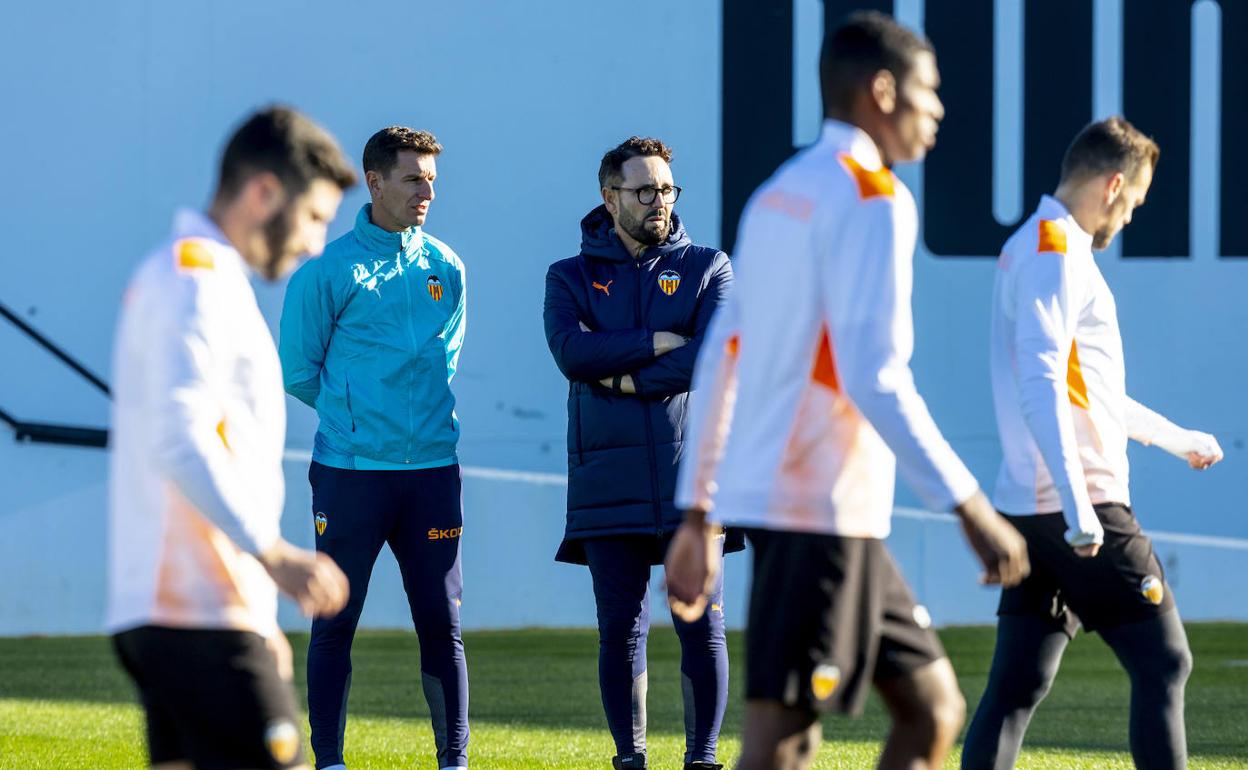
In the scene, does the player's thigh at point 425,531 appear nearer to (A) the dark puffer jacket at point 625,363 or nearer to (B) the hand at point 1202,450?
(A) the dark puffer jacket at point 625,363

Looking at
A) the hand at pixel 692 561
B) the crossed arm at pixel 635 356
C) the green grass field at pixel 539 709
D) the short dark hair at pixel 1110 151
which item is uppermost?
the short dark hair at pixel 1110 151

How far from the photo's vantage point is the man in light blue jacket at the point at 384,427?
5508mm

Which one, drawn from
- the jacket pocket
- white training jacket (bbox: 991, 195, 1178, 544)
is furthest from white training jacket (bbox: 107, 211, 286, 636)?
the jacket pocket

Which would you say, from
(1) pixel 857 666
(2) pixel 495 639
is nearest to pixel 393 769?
(1) pixel 857 666

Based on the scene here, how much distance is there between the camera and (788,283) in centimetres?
310

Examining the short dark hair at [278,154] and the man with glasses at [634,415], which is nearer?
the short dark hair at [278,154]

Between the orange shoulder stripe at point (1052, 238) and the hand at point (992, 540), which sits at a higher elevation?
the orange shoulder stripe at point (1052, 238)

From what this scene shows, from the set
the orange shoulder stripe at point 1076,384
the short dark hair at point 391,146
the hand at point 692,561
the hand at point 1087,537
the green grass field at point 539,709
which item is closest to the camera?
the hand at point 692,561

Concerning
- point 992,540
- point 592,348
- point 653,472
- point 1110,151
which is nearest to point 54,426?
point 592,348

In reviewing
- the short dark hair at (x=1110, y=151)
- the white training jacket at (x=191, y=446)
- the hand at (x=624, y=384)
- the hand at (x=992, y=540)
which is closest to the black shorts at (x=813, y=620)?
the hand at (x=992, y=540)

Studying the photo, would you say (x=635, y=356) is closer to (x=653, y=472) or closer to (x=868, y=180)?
(x=653, y=472)

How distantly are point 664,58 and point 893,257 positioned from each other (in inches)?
354

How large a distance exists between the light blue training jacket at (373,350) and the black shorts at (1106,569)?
6.71 feet

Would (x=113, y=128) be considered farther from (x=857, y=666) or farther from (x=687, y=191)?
(x=857, y=666)
